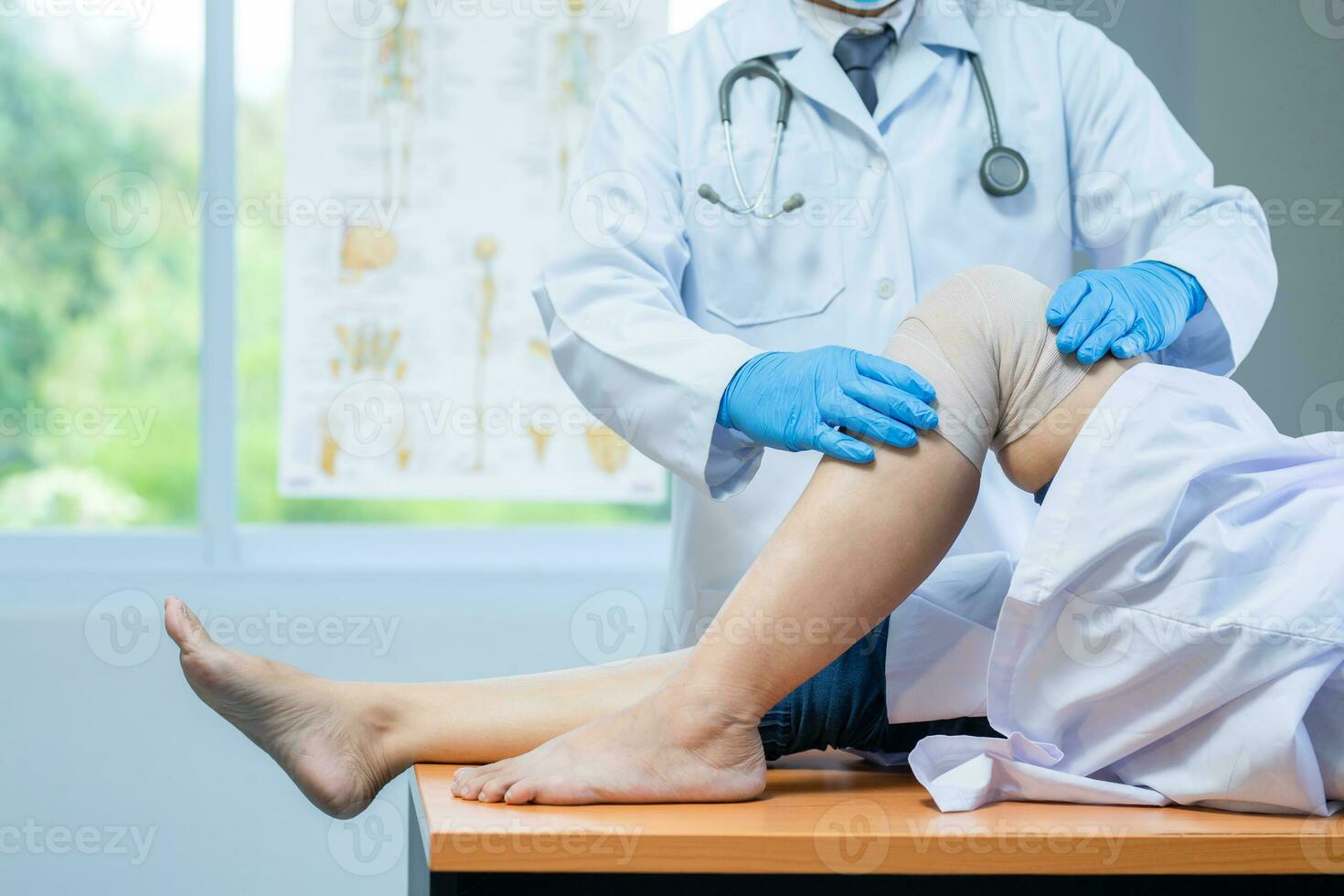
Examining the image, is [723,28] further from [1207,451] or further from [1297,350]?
[1297,350]

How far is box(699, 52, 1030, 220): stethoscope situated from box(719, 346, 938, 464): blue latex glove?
35cm

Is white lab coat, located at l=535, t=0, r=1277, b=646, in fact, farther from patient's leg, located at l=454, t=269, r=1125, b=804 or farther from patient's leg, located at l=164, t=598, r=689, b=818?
patient's leg, located at l=454, t=269, r=1125, b=804

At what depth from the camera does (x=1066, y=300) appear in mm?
1036

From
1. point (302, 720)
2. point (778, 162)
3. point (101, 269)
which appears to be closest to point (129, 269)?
point (101, 269)

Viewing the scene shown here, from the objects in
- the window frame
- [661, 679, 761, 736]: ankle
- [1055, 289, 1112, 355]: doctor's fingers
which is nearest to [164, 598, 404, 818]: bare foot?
[661, 679, 761, 736]: ankle

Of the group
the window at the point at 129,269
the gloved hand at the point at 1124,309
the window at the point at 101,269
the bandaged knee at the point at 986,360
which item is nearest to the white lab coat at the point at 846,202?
the gloved hand at the point at 1124,309

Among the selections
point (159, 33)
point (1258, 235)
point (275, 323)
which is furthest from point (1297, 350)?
point (159, 33)

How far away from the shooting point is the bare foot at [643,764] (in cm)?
86

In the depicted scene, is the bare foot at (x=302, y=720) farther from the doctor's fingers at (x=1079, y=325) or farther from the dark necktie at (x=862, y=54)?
the dark necktie at (x=862, y=54)

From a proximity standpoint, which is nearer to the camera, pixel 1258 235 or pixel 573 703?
pixel 573 703

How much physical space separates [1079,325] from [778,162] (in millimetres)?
662

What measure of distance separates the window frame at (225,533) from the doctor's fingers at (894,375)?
4.31ft

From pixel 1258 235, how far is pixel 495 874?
1.17 m

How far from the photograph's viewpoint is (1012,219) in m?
1.56
